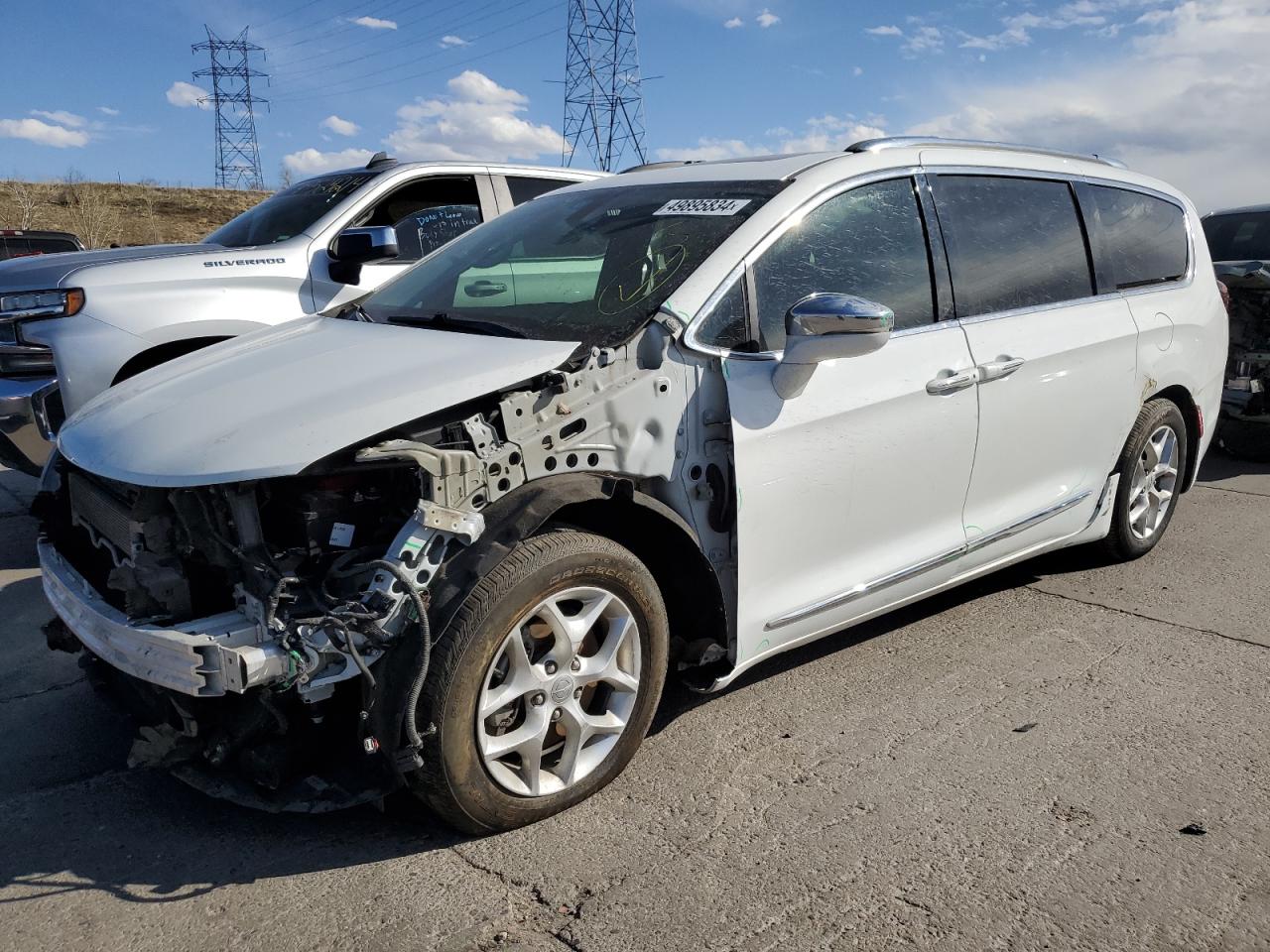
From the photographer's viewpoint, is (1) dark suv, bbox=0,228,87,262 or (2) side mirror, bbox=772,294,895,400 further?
(1) dark suv, bbox=0,228,87,262

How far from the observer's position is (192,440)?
8.98 ft

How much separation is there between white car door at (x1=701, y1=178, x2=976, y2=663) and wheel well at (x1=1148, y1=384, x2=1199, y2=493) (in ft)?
5.90

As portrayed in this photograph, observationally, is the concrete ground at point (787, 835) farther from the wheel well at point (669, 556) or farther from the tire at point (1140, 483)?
the tire at point (1140, 483)

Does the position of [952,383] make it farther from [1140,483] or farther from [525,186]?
[525,186]

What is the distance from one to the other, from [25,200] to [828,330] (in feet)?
127

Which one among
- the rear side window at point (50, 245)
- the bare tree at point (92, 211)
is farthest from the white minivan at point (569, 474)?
the bare tree at point (92, 211)

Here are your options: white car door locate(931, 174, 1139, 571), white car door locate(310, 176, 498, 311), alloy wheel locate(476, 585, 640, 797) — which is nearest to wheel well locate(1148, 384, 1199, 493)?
white car door locate(931, 174, 1139, 571)

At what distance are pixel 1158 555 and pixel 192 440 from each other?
15.4 feet

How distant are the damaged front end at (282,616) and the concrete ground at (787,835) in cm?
26

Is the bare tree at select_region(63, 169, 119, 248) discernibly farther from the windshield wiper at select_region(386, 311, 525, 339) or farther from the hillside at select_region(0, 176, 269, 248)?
the windshield wiper at select_region(386, 311, 525, 339)

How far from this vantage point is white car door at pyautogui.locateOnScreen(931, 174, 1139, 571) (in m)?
3.88

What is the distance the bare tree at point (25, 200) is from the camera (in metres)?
33.4

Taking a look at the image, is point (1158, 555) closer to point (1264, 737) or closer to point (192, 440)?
point (1264, 737)

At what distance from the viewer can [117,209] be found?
37969 mm
